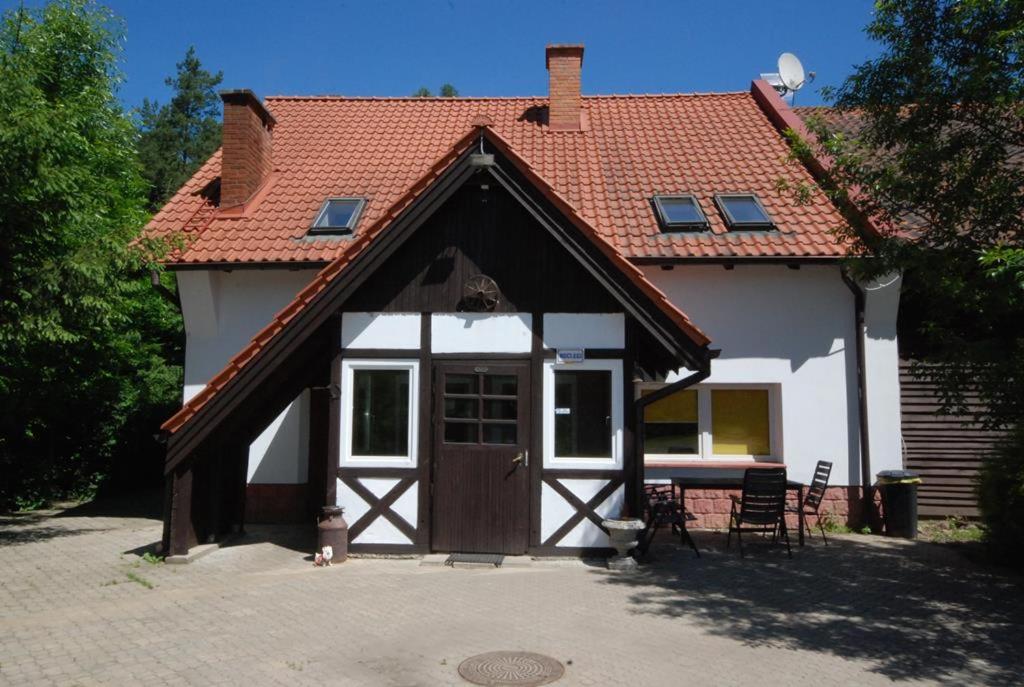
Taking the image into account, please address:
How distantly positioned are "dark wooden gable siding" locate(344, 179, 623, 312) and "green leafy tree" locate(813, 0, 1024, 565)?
3.30 m

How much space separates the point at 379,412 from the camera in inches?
376

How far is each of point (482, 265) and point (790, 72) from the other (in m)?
11.7

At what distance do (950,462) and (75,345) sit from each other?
46.4 feet

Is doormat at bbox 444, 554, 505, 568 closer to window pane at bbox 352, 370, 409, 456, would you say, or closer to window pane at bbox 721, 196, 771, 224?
window pane at bbox 352, 370, 409, 456

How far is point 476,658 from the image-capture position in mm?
5887

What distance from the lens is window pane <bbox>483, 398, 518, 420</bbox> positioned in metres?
9.44

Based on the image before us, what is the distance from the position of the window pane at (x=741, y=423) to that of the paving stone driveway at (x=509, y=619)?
2.45 m

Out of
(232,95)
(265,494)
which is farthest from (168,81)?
(265,494)

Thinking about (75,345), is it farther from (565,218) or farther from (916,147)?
(916,147)

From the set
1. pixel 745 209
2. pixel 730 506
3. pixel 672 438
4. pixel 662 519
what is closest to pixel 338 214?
pixel 672 438

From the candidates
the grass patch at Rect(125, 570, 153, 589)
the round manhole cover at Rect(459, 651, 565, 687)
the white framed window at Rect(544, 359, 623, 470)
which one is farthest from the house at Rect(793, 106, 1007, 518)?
the grass patch at Rect(125, 570, 153, 589)

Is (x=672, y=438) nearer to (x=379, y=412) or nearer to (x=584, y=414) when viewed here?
(x=584, y=414)

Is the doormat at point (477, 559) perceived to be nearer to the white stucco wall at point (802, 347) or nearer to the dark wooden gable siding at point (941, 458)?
the white stucco wall at point (802, 347)

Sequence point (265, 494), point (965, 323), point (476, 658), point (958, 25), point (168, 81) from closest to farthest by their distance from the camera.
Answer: point (476, 658)
point (958, 25)
point (965, 323)
point (265, 494)
point (168, 81)
